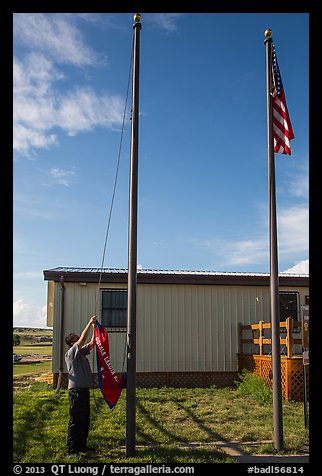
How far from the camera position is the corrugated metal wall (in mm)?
15625

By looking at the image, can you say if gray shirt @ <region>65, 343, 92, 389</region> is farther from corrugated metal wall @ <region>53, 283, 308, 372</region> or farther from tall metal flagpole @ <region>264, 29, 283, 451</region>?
corrugated metal wall @ <region>53, 283, 308, 372</region>

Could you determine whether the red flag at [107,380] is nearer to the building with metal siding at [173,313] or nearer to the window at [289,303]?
the building with metal siding at [173,313]

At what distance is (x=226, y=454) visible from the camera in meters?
7.83

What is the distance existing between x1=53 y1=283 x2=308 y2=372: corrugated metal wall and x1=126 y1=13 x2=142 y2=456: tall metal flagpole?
25.9ft

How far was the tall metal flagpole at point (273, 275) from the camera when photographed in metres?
8.12

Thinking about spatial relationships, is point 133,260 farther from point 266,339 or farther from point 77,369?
point 266,339

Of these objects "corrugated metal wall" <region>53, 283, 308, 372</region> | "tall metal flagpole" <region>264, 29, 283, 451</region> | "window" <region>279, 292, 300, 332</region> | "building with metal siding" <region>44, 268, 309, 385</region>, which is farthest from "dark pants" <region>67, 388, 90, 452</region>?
"window" <region>279, 292, 300, 332</region>

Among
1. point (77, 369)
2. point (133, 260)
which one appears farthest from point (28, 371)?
point (133, 260)

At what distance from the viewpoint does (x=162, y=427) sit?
9.74m

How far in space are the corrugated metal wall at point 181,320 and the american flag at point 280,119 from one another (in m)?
8.26

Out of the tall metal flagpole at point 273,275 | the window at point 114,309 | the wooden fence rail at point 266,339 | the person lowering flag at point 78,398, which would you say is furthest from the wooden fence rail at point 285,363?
the person lowering flag at point 78,398
